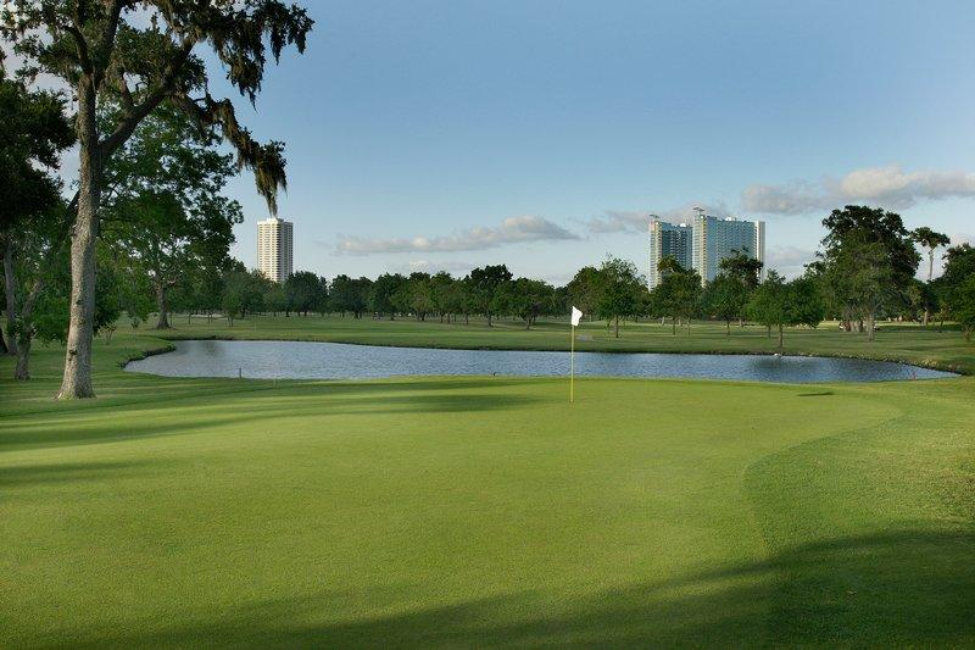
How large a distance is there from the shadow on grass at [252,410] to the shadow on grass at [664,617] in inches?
328

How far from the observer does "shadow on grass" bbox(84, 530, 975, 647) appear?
182 inches

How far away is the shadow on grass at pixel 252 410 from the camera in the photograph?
504 inches

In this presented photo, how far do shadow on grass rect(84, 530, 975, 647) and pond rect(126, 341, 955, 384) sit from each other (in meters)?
34.8

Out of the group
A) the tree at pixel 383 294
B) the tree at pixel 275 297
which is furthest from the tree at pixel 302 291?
the tree at pixel 383 294

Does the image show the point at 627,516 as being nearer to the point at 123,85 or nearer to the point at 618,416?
the point at 618,416

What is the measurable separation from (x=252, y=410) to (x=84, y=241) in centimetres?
1039

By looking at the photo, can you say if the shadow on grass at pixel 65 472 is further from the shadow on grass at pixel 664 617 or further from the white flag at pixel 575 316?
the white flag at pixel 575 316

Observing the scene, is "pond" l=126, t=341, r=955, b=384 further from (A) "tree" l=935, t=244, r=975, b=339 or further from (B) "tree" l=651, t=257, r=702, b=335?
(B) "tree" l=651, t=257, r=702, b=335

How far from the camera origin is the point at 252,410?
15812 mm

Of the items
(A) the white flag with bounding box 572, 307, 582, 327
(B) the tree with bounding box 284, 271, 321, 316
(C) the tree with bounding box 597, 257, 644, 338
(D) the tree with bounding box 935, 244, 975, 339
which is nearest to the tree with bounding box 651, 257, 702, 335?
(C) the tree with bounding box 597, 257, 644, 338

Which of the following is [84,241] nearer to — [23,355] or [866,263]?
[23,355]

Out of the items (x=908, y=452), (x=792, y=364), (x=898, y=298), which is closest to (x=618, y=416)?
(x=908, y=452)

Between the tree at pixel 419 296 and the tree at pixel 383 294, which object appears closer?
the tree at pixel 419 296

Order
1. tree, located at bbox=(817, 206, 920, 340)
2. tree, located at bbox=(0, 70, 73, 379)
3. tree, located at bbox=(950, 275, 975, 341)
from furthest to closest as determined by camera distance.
→ tree, located at bbox=(817, 206, 920, 340) < tree, located at bbox=(950, 275, 975, 341) < tree, located at bbox=(0, 70, 73, 379)
